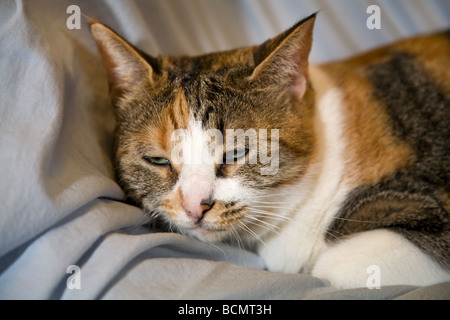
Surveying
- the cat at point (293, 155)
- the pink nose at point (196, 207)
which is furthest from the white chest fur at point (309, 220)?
the pink nose at point (196, 207)

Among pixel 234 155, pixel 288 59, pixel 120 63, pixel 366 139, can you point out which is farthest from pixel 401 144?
pixel 120 63

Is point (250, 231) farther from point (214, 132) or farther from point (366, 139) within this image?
point (366, 139)

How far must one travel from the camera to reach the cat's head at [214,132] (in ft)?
4.45

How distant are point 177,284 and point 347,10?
191cm

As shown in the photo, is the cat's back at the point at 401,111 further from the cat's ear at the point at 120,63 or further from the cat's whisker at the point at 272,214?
the cat's ear at the point at 120,63

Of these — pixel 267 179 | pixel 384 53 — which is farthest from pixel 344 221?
pixel 384 53

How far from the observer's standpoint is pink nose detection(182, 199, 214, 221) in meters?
1.30

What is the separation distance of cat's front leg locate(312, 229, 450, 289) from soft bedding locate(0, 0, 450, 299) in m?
0.07

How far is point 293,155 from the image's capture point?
1506mm

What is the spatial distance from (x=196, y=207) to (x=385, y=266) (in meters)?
0.67

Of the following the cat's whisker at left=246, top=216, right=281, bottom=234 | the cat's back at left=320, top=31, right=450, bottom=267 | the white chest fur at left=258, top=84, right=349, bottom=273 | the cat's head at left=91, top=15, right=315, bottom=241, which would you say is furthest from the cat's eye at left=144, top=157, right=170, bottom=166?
the cat's back at left=320, top=31, right=450, bottom=267

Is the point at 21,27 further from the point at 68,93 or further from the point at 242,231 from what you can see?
the point at 242,231
